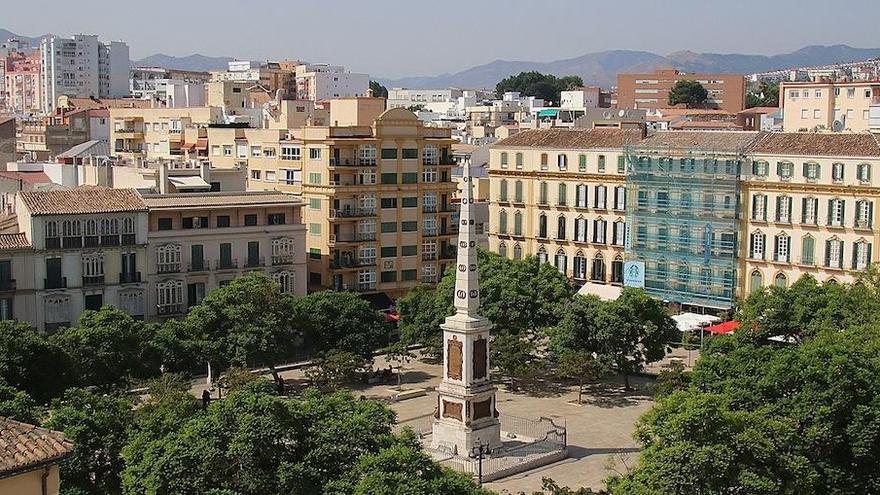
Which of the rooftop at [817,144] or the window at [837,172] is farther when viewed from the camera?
the window at [837,172]

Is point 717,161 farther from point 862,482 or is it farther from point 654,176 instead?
point 862,482

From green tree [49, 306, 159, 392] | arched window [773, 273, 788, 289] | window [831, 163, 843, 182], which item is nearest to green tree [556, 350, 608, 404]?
green tree [49, 306, 159, 392]

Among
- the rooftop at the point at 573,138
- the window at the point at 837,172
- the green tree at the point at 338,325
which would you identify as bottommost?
the green tree at the point at 338,325

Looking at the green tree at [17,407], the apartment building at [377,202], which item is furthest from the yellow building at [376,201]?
the green tree at [17,407]

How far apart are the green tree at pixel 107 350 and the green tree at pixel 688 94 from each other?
120 m

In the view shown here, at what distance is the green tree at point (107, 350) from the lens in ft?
156

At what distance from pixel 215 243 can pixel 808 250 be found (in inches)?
1244

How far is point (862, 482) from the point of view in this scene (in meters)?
34.7

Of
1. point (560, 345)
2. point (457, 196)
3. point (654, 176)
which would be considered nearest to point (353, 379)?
point (560, 345)

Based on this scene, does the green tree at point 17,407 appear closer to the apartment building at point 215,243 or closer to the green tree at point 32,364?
the green tree at point 32,364

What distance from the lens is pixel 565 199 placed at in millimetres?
78250

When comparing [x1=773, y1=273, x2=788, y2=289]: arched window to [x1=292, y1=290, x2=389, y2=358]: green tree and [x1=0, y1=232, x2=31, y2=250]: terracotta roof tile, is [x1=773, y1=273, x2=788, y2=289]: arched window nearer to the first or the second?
[x1=292, y1=290, x2=389, y2=358]: green tree

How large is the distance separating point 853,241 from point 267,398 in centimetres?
4494

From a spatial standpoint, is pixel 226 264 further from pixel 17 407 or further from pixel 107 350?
pixel 17 407
